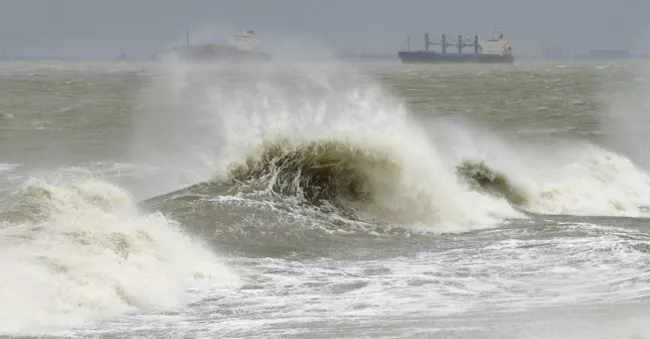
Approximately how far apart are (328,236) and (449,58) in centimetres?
15096

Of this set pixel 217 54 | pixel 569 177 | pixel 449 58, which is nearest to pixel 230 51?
pixel 217 54

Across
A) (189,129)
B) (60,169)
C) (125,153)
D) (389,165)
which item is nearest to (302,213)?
(389,165)

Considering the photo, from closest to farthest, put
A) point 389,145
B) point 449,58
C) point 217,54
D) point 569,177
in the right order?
point 389,145 < point 569,177 < point 217,54 < point 449,58

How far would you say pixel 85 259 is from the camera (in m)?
9.98

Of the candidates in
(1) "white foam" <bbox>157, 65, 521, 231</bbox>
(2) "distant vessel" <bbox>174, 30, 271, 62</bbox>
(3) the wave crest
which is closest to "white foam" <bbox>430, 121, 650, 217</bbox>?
(1) "white foam" <bbox>157, 65, 521, 231</bbox>

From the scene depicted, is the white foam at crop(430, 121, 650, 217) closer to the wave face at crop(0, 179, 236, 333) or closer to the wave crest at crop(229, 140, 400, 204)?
the wave crest at crop(229, 140, 400, 204)

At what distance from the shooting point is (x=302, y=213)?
1452 cm

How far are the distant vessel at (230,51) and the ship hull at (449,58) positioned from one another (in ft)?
76.2

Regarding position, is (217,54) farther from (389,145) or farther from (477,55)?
(389,145)

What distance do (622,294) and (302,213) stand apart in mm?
5763

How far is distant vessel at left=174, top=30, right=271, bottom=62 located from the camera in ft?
487

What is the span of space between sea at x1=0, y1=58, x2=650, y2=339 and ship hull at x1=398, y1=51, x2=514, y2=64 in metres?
137

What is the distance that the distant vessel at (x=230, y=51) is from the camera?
14838 cm

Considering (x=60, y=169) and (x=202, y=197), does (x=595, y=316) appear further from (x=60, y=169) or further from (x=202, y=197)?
(x=60, y=169)
